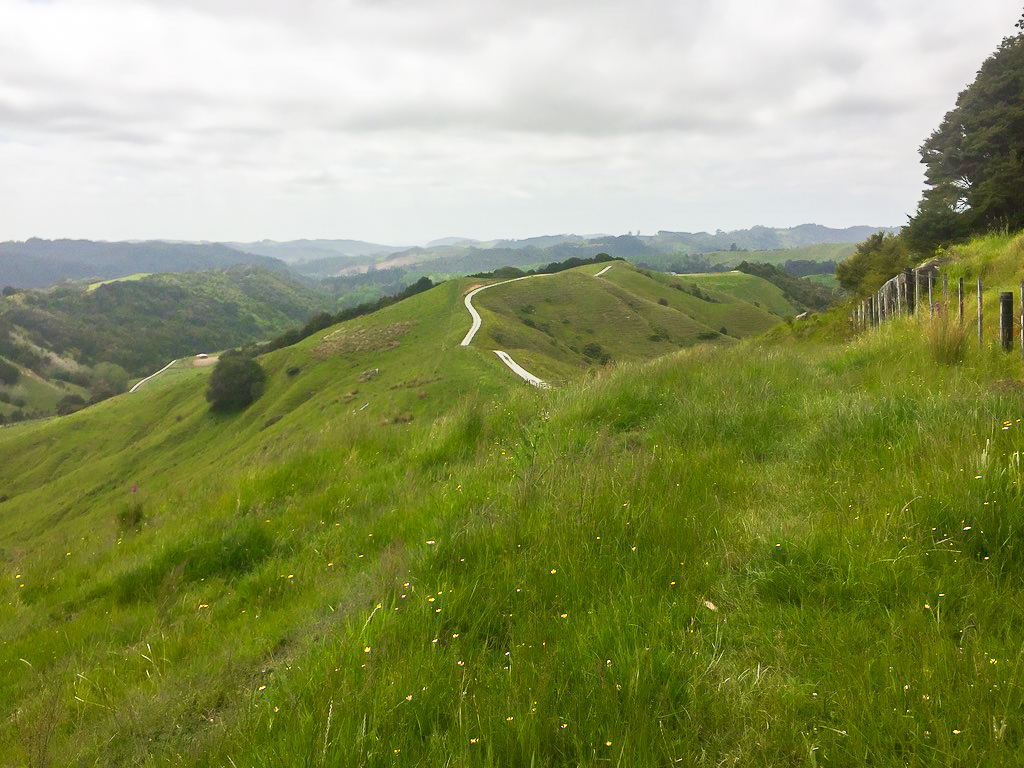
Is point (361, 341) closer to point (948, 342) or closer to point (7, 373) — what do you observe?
point (948, 342)

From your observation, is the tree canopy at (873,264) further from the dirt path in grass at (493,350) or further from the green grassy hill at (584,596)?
the green grassy hill at (584,596)

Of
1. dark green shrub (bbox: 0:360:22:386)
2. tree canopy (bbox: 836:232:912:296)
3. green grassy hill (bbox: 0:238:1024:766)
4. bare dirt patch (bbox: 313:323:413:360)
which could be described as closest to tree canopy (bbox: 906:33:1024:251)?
tree canopy (bbox: 836:232:912:296)

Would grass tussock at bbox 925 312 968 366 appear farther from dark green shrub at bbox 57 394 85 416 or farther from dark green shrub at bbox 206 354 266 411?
dark green shrub at bbox 57 394 85 416

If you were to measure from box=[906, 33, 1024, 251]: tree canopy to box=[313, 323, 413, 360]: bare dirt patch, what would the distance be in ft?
219

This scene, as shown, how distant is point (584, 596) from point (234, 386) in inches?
3852

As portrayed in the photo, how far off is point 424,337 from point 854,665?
85.7m

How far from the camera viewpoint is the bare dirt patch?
3509 inches

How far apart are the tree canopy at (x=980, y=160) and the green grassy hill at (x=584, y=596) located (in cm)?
2967

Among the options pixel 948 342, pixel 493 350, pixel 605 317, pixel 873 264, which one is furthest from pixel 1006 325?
pixel 605 317

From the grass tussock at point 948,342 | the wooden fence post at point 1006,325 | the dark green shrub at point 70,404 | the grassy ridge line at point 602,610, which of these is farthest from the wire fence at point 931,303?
the dark green shrub at point 70,404

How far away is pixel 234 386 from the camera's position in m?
90.8

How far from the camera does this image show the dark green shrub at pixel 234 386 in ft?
298

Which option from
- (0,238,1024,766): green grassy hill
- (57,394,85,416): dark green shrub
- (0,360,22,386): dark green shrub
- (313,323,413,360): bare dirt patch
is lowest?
(57,394,85,416): dark green shrub

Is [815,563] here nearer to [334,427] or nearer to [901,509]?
[901,509]
